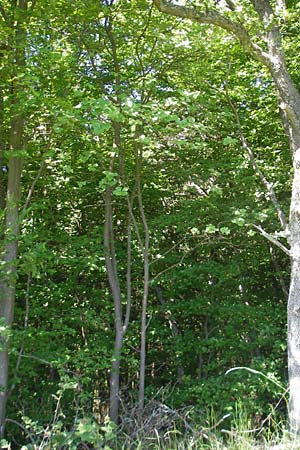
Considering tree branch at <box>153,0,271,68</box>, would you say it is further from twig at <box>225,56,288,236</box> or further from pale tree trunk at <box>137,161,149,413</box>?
pale tree trunk at <box>137,161,149,413</box>

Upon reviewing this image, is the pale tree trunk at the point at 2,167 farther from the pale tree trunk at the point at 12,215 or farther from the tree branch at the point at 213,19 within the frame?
the tree branch at the point at 213,19

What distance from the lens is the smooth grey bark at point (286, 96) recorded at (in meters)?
4.78

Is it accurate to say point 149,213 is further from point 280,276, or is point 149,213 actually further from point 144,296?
point 280,276

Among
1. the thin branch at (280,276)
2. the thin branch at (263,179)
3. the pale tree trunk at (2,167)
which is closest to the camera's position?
the thin branch at (263,179)

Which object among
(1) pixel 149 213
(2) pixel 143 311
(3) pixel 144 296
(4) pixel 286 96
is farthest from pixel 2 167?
(4) pixel 286 96

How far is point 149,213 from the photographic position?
6934 mm

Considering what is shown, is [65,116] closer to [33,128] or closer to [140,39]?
[33,128]

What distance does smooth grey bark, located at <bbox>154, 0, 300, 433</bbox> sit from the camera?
4.78 m

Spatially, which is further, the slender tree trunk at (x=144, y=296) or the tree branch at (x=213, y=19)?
the slender tree trunk at (x=144, y=296)

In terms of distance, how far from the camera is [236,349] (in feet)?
21.1

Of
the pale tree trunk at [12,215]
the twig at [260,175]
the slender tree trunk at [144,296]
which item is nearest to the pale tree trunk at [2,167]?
the pale tree trunk at [12,215]

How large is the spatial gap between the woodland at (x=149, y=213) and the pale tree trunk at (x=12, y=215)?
0.08ft

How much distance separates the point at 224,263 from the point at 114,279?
1697 mm

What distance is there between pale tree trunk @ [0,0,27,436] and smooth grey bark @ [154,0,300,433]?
1543 mm
